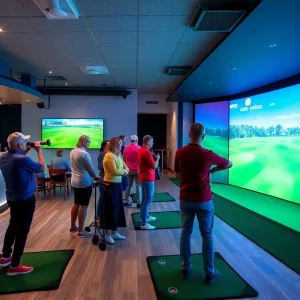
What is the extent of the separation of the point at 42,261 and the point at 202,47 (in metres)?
4.34

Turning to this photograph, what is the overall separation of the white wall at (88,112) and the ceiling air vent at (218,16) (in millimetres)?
5807

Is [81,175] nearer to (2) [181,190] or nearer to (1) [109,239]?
(1) [109,239]

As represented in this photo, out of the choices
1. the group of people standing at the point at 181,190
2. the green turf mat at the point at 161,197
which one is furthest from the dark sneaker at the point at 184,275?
the green turf mat at the point at 161,197

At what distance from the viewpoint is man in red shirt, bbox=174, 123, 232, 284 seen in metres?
2.57

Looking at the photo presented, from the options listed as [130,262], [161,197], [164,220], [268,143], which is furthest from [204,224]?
[268,143]

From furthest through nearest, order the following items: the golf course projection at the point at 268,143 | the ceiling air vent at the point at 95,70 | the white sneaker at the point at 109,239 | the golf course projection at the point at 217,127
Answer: the golf course projection at the point at 217,127 < the ceiling air vent at the point at 95,70 < the golf course projection at the point at 268,143 < the white sneaker at the point at 109,239

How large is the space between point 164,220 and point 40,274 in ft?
7.81

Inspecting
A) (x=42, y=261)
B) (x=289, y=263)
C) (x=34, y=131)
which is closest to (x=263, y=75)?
(x=289, y=263)

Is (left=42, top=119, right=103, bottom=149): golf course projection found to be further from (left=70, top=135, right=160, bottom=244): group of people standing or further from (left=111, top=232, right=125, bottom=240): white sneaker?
(left=111, top=232, right=125, bottom=240): white sneaker

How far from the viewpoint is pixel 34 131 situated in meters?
9.34

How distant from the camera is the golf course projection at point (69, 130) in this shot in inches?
362

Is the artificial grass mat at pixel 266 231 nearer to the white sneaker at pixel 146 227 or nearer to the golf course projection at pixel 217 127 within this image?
the white sneaker at pixel 146 227

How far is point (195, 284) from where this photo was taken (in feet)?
8.71

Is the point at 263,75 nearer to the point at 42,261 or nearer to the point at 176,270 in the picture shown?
the point at 176,270
